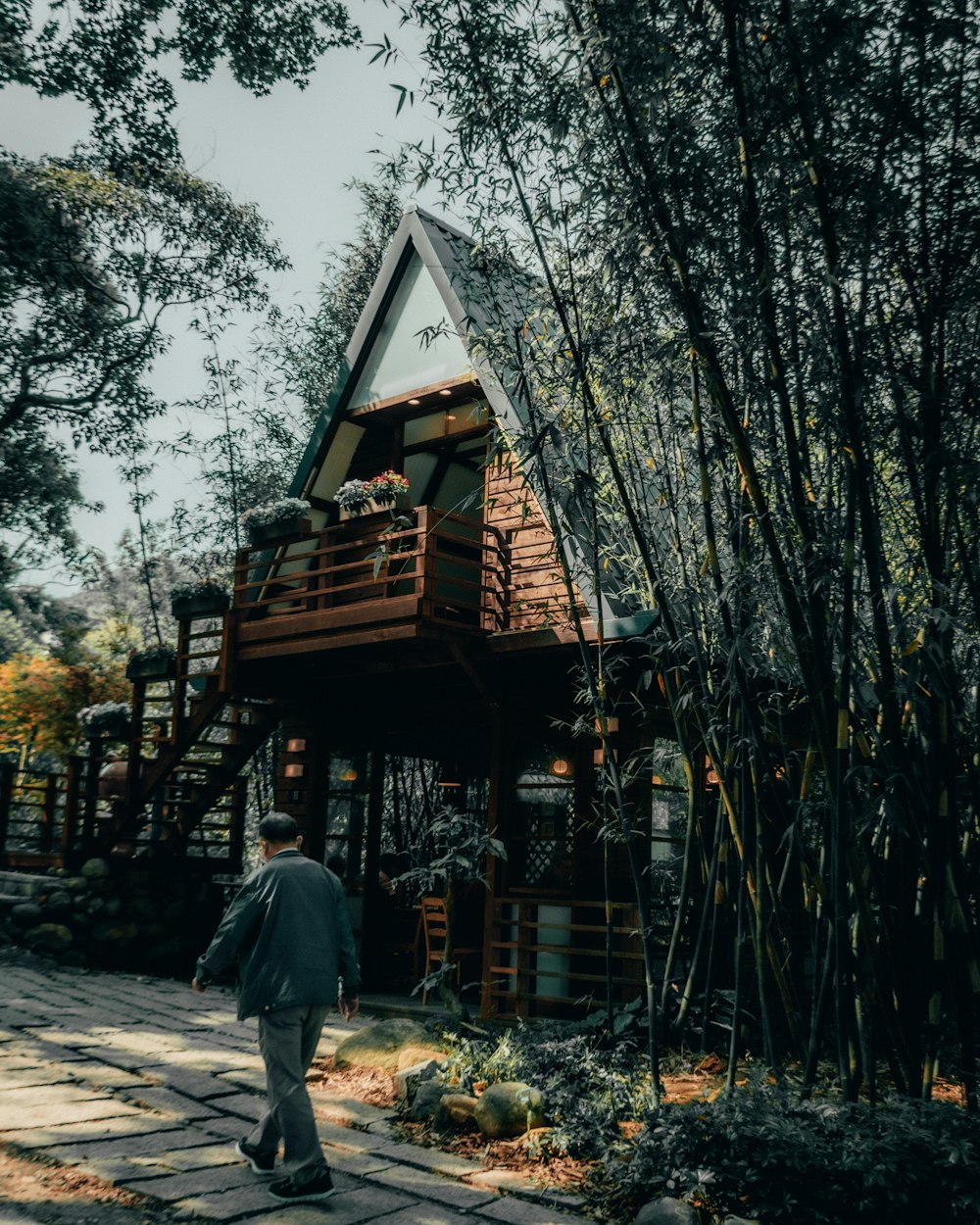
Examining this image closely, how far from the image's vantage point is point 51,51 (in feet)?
37.9

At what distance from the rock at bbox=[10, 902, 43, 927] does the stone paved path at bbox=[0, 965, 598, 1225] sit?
10.3ft

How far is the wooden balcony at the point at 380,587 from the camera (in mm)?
7406

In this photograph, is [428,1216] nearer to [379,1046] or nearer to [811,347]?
[379,1046]

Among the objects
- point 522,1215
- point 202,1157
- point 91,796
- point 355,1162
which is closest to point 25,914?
point 91,796

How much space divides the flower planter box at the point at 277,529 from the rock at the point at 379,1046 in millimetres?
4628

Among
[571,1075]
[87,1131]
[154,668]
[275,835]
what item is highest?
[154,668]

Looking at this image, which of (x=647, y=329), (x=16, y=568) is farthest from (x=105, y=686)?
(x=647, y=329)

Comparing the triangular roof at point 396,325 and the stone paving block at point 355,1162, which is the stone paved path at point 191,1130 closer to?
the stone paving block at point 355,1162

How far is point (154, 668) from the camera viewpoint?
1051 cm

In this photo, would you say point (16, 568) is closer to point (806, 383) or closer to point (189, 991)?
point (189, 991)

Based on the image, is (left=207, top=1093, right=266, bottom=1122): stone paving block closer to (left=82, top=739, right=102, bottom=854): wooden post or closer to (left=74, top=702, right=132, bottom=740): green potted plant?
(left=82, top=739, right=102, bottom=854): wooden post

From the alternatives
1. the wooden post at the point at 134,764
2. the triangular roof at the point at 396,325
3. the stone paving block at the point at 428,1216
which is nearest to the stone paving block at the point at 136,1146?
the stone paving block at the point at 428,1216

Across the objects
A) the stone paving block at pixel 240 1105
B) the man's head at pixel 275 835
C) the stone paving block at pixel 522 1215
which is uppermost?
the man's head at pixel 275 835

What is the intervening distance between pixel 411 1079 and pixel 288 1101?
57.6 inches
